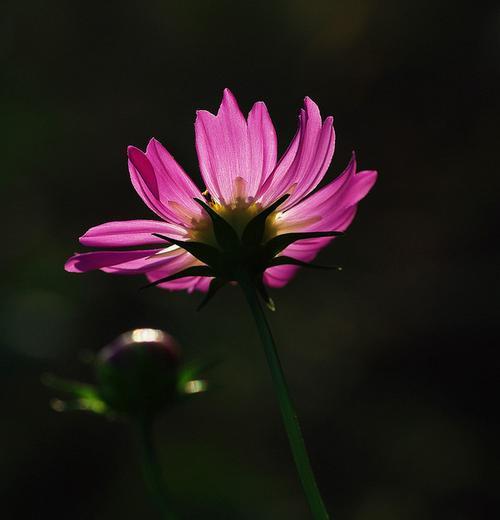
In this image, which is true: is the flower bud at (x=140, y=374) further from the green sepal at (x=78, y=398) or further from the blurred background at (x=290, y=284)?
the blurred background at (x=290, y=284)

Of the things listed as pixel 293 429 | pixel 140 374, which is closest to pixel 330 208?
pixel 293 429

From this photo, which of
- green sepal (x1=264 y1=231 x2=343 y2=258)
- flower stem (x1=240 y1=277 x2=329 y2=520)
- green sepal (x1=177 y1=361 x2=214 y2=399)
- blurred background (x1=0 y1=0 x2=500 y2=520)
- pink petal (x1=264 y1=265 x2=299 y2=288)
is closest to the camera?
flower stem (x1=240 y1=277 x2=329 y2=520)

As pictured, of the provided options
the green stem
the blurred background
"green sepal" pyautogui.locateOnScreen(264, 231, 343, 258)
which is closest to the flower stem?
"green sepal" pyautogui.locateOnScreen(264, 231, 343, 258)

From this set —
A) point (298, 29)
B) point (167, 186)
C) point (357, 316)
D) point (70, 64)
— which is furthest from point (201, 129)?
point (70, 64)

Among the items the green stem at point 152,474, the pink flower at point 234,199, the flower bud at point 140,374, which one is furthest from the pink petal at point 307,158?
the flower bud at point 140,374

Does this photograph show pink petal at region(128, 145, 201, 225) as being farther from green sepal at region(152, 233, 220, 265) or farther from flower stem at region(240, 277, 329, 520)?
flower stem at region(240, 277, 329, 520)

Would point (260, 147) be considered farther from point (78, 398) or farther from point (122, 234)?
point (78, 398)

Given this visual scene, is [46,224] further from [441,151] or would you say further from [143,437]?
[143,437]
